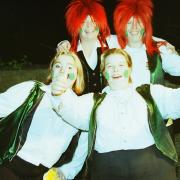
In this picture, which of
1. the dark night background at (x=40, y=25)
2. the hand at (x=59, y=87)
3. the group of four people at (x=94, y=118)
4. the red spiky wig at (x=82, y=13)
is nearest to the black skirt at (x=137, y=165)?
the group of four people at (x=94, y=118)

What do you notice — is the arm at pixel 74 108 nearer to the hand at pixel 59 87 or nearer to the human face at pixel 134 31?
the hand at pixel 59 87

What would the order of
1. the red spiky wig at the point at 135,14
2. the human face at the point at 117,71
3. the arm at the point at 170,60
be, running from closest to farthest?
the human face at the point at 117,71
the red spiky wig at the point at 135,14
the arm at the point at 170,60

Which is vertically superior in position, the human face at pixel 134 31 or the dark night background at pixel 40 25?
the human face at pixel 134 31

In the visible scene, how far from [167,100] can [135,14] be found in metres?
0.94

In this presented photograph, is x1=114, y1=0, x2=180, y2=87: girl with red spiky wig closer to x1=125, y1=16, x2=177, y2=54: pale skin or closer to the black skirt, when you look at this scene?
x1=125, y1=16, x2=177, y2=54: pale skin

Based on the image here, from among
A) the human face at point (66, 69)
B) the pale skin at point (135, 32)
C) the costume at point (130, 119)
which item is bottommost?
the costume at point (130, 119)

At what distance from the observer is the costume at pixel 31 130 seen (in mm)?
2760

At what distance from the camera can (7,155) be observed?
276cm

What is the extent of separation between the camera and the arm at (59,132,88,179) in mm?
2893

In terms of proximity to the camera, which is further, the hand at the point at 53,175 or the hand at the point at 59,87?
the hand at the point at 53,175

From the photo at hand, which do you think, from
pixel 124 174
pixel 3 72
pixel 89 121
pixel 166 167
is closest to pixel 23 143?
pixel 89 121

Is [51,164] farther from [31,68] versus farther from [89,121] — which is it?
[31,68]

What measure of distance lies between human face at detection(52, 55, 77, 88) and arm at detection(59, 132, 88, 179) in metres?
0.51

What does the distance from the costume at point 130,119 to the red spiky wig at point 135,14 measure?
0.80 meters
